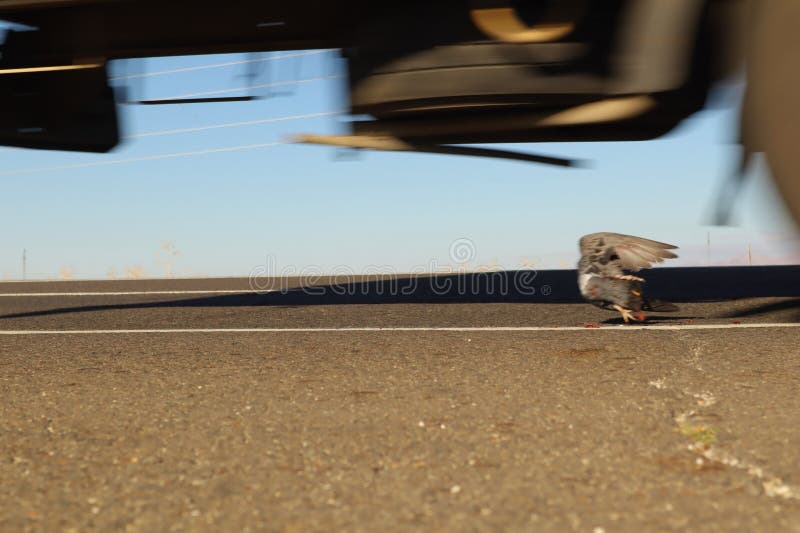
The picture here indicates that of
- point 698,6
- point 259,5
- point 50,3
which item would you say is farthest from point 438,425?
point 50,3

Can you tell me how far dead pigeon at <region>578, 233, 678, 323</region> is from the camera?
19.0ft

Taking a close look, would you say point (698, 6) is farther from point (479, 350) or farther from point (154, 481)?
point (154, 481)

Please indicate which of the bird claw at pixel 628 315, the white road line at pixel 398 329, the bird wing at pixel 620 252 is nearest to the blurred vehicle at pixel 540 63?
the bird wing at pixel 620 252

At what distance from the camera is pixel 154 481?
7.89ft

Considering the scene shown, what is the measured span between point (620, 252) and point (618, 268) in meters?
0.15

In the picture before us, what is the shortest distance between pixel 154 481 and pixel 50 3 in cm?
456

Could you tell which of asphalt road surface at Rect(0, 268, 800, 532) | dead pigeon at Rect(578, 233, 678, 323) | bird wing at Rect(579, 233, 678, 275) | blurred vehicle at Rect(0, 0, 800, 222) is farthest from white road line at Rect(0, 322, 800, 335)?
blurred vehicle at Rect(0, 0, 800, 222)

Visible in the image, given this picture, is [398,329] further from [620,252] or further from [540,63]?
[540,63]

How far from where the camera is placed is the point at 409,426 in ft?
9.79

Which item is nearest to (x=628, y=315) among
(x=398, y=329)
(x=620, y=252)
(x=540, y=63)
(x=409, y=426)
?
(x=620, y=252)

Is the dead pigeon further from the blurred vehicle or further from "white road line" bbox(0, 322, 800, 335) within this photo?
the blurred vehicle

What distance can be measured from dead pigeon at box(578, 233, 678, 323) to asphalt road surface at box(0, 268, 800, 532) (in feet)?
1.08

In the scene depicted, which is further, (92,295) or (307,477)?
(92,295)

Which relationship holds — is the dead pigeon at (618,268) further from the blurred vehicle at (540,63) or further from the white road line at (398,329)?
the blurred vehicle at (540,63)
